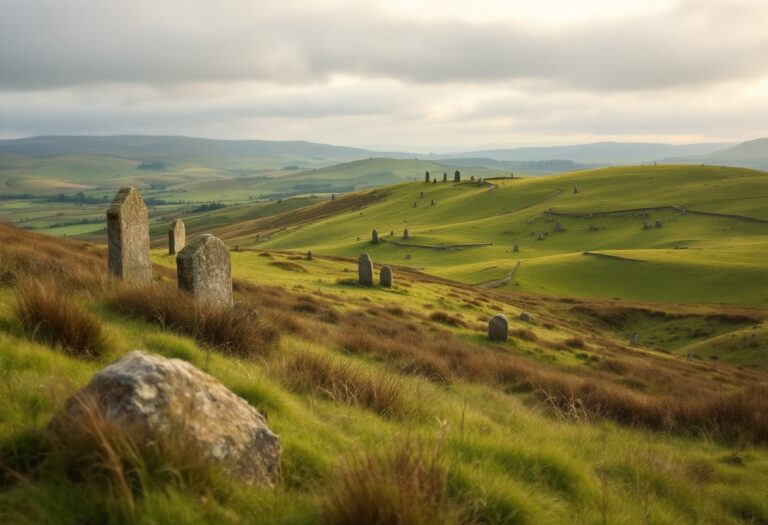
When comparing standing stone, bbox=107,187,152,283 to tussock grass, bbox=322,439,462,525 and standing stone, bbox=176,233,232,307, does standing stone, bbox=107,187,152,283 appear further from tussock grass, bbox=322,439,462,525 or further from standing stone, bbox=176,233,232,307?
tussock grass, bbox=322,439,462,525

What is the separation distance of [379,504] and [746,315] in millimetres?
47561

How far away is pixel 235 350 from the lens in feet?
32.6

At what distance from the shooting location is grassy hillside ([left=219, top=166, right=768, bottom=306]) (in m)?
57.0

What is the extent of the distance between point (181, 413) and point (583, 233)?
81.1m

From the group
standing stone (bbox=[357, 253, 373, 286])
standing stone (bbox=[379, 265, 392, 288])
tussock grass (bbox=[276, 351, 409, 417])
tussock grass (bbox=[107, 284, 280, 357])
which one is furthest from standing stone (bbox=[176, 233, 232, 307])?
standing stone (bbox=[379, 265, 392, 288])

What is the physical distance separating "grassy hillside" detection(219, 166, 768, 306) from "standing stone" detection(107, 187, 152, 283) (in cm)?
4364

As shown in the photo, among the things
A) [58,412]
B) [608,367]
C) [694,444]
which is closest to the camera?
[58,412]

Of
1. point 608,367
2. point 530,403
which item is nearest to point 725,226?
point 608,367

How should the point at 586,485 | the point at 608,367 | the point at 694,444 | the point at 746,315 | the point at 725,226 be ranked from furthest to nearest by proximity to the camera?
1. the point at 725,226
2. the point at 746,315
3. the point at 608,367
4. the point at 694,444
5. the point at 586,485

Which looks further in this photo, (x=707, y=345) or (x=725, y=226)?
(x=725, y=226)

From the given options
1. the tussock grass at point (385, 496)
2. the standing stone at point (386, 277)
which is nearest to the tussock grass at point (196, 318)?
the tussock grass at point (385, 496)

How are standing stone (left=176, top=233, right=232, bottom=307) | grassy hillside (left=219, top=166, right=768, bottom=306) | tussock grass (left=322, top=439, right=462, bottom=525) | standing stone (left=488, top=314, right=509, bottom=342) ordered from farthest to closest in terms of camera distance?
grassy hillside (left=219, top=166, right=768, bottom=306) < standing stone (left=488, top=314, right=509, bottom=342) < standing stone (left=176, top=233, right=232, bottom=307) < tussock grass (left=322, top=439, right=462, bottom=525)

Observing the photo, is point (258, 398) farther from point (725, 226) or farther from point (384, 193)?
point (384, 193)

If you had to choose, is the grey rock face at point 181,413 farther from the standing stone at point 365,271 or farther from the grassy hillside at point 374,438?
the standing stone at point 365,271
